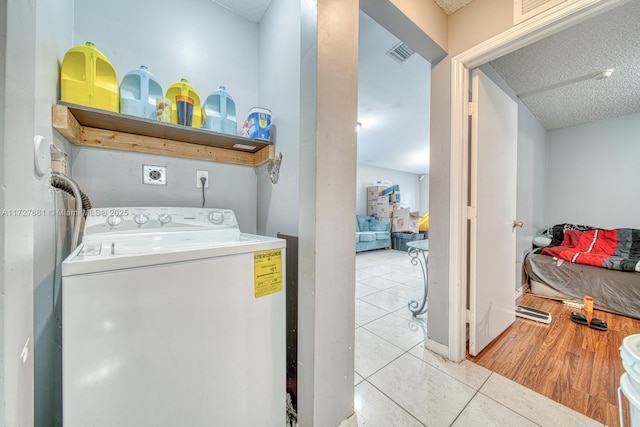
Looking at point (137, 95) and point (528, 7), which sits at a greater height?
point (528, 7)

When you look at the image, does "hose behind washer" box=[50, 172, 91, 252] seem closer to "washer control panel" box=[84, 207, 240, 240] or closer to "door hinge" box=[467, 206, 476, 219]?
"washer control panel" box=[84, 207, 240, 240]

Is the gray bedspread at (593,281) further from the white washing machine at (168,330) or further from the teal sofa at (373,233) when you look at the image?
the white washing machine at (168,330)

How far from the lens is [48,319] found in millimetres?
837

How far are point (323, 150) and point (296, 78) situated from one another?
63cm

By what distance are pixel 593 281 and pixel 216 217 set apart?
3789 mm

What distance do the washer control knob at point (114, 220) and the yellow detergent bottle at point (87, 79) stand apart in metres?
0.50

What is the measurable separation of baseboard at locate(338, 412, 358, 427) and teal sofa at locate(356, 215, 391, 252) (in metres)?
4.23

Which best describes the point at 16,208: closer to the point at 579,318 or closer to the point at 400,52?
the point at 400,52

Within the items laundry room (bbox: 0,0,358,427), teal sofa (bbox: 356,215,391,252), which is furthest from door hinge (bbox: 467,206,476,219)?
teal sofa (bbox: 356,215,391,252)

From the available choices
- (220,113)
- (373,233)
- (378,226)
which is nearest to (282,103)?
(220,113)

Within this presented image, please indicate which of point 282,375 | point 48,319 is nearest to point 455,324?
point 282,375

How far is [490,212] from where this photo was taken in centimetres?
170

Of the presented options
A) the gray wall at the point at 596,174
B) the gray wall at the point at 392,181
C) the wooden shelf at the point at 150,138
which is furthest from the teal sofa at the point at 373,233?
the wooden shelf at the point at 150,138

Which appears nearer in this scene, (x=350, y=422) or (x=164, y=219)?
(x=350, y=422)
